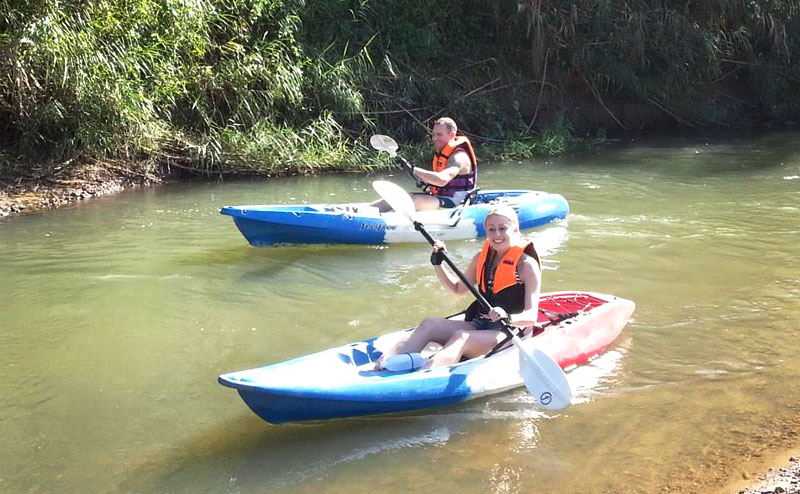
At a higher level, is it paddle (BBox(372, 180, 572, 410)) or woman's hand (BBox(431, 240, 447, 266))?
woman's hand (BBox(431, 240, 447, 266))

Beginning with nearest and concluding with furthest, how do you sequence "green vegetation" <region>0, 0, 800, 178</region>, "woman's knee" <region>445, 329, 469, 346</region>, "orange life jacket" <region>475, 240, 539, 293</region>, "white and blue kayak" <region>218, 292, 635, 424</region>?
"white and blue kayak" <region>218, 292, 635, 424</region>, "woman's knee" <region>445, 329, 469, 346</region>, "orange life jacket" <region>475, 240, 539, 293</region>, "green vegetation" <region>0, 0, 800, 178</region>

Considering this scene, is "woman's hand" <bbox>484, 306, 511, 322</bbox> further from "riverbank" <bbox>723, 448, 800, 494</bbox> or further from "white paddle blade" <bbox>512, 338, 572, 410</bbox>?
"riverbank" <bbox>723, 448, 800, 494</bbox>

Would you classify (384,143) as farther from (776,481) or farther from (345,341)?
(776,481)

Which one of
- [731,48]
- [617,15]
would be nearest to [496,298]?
[617,15]

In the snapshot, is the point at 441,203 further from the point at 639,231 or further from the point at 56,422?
the point at 56,422

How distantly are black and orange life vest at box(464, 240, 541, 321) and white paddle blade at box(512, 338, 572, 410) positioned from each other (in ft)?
1.24

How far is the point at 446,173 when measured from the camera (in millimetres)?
7305

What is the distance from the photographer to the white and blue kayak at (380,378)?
11.9ft

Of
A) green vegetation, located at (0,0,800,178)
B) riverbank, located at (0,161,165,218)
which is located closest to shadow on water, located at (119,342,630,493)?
riverbank, located at (0,161,165,218)

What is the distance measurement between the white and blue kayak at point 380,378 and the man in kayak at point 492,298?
0.09 metres

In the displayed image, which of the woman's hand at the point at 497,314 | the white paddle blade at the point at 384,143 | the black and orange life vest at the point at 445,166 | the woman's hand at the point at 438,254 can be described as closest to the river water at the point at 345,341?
the woman's hand at the point at 497,314

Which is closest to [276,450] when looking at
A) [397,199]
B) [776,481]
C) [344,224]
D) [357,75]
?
[397,199]

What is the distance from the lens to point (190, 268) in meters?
6.68

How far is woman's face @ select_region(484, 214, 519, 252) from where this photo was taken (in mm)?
4270
